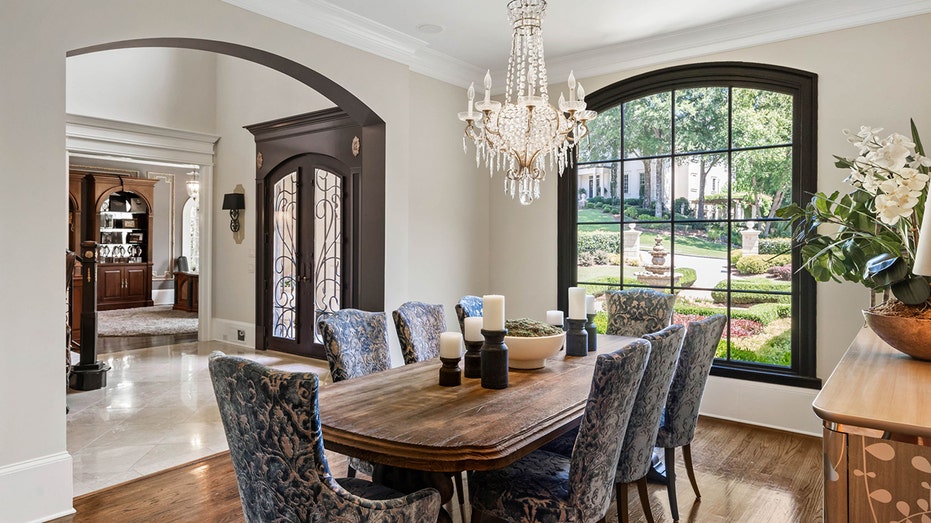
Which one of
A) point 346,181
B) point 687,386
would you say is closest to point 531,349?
point 687,386

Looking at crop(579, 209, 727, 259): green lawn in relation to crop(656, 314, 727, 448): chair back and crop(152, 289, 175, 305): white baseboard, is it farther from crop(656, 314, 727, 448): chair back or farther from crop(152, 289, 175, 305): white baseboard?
crop(152, 289, 175, 305): white baseboard

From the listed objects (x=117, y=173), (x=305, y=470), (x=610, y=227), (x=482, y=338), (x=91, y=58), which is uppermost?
(x=91, y=58)

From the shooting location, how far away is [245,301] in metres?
7.05

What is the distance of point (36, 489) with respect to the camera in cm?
263

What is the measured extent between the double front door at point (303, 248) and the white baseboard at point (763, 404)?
3701 mm

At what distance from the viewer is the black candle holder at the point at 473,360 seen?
2.42 meters

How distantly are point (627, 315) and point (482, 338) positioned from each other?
176 cm

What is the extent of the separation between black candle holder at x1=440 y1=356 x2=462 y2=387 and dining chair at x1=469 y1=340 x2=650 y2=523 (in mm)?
377

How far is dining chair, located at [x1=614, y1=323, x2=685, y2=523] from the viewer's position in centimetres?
216

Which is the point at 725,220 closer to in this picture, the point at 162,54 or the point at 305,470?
the point at 305,470

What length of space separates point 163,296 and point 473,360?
36.6ft

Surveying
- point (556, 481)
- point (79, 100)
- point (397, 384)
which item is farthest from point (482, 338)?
point (79, 100)

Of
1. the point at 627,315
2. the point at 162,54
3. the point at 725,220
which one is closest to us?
the point at 627,315

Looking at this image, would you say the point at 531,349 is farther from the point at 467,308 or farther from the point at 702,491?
the point at 702,491
